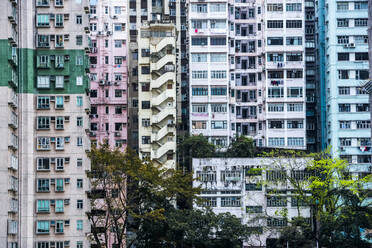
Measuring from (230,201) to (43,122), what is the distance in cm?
2432

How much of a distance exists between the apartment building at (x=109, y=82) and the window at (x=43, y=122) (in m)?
24.6

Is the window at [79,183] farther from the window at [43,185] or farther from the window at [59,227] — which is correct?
the window at [59,227]

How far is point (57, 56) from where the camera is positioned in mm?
70938

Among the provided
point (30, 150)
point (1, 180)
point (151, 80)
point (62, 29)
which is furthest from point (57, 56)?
point (151, 80)

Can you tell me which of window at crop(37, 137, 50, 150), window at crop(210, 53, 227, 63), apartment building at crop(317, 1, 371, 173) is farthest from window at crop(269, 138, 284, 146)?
window at crop(37, 137, 50, 150)

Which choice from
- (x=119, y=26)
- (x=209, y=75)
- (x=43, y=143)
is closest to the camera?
(x=43, y=143)

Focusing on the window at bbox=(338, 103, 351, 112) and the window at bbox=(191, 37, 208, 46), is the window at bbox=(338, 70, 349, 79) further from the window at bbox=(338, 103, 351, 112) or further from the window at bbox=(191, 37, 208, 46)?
the window at bbox=(191, 37, 208, 46)

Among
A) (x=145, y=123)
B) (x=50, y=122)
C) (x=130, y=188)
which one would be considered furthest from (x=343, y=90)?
(x=50, y=122)

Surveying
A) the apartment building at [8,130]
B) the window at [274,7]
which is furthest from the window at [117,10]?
the apartment building at [8,130]

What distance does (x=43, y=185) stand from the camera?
69750 mm

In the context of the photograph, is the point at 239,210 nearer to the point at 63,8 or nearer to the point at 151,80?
the point at 151,80

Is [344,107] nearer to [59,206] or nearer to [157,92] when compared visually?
[157,92]

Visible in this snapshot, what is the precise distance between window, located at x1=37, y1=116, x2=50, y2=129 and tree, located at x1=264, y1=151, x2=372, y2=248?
23436mm

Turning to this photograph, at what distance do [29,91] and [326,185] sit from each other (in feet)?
92.9
